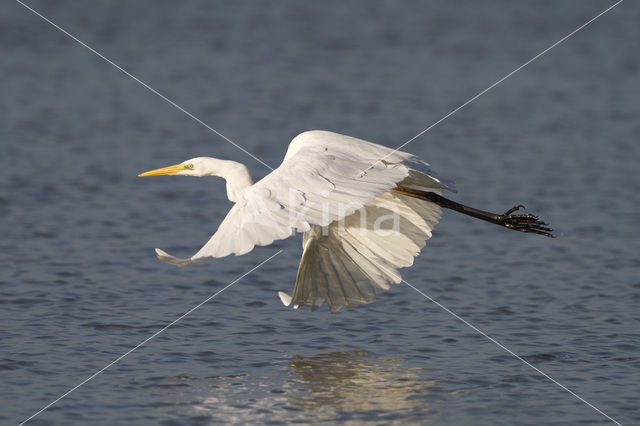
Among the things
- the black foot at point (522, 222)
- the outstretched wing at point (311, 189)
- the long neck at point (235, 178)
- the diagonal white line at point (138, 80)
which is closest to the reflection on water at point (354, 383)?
the outstretched wing at point (311, 189)

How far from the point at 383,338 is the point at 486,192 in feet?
14.0

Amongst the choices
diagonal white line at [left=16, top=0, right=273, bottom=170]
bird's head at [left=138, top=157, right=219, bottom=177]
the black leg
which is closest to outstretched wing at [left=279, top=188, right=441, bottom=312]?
the black leg

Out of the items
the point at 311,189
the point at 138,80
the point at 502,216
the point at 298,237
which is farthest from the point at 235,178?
the point at 138,80

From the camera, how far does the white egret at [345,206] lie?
19.7 ft

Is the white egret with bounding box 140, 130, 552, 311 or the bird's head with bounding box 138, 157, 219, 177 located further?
the bird's head with bounding box 138, 157, 219, 177

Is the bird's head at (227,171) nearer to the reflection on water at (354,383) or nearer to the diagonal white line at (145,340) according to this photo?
the diagonal white line at (145,340)

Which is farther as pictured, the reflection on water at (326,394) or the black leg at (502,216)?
the black leg at (502,216)

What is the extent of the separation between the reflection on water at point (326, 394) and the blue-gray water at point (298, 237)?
0.8 inches

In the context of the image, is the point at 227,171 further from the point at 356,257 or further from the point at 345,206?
the point at 345,206

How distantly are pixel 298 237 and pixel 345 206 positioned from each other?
4.14 m

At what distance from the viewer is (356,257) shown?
737cm

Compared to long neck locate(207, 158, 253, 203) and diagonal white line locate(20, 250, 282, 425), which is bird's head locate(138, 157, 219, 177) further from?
diagonal white line locate(20, 250, 282, 425)

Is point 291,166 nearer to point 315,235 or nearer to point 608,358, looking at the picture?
point 315,235

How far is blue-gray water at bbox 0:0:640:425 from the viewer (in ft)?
21.2
